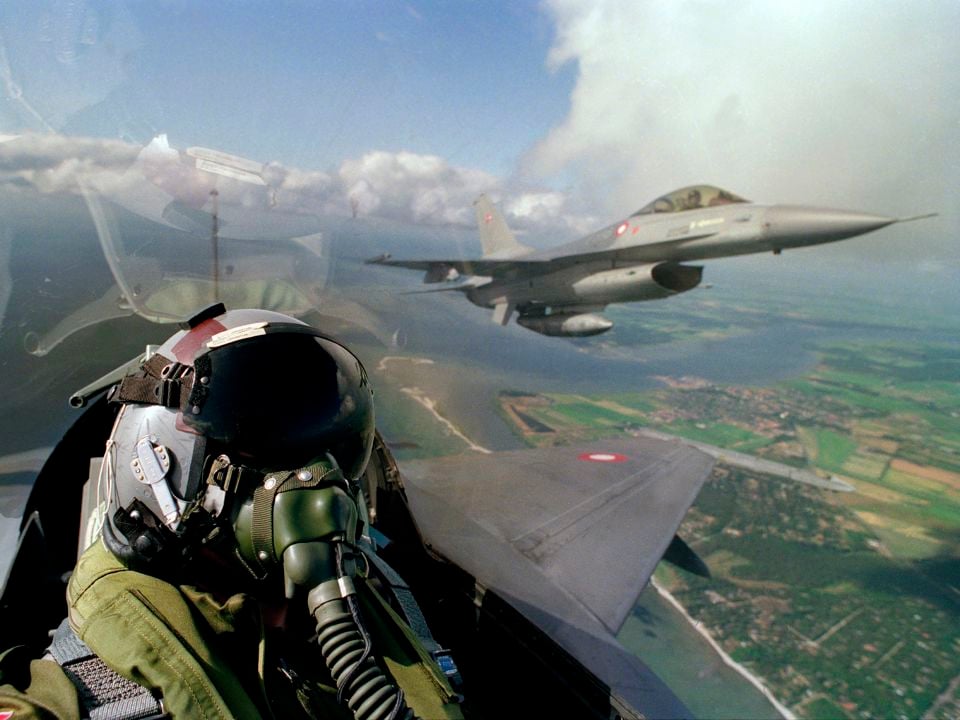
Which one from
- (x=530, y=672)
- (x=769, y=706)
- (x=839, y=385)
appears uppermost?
(x=530, y=672)

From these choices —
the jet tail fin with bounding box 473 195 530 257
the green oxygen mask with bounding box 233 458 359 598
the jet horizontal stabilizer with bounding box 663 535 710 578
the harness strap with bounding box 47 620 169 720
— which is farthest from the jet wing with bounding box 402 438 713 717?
the jet tail fin with bounding box 473 195 530 257

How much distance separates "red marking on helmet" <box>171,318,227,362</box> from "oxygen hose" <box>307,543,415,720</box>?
0.51 meters

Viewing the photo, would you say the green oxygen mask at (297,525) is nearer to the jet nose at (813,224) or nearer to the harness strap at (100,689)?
the harness strap at (100,689)

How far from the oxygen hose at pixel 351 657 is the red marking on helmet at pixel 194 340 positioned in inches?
20.0

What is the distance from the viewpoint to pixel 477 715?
1.16m

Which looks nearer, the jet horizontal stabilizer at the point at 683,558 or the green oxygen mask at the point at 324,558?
the green oxygen mask at the point at 324,558

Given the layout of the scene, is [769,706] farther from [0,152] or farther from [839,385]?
[839,385]

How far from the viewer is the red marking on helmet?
3.37ft

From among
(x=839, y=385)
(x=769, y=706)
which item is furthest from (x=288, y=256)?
(x=839, y=385)

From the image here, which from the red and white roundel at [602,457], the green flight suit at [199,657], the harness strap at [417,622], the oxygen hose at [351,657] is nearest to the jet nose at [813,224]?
the red and white roundel at [602,457]

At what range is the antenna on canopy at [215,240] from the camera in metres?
1.89

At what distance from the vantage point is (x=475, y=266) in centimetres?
1360

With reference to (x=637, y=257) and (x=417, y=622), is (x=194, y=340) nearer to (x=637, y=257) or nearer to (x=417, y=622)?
(x=417, y=622)

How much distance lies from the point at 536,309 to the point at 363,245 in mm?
11270
